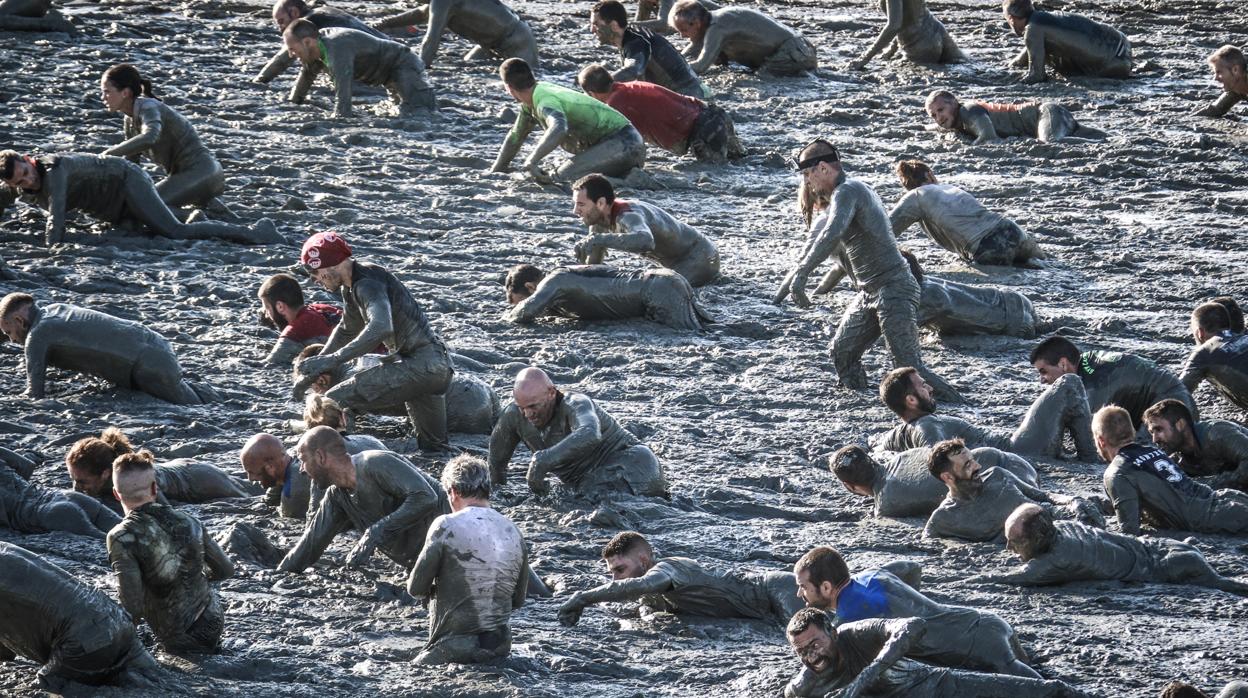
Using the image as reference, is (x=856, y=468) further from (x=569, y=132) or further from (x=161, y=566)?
(x=569, y=132)

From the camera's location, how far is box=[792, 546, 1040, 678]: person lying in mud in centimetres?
644

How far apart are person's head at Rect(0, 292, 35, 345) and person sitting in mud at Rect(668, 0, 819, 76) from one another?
748cm

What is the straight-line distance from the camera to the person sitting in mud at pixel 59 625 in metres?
6.39

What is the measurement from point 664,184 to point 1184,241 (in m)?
3.79

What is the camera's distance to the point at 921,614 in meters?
6.55

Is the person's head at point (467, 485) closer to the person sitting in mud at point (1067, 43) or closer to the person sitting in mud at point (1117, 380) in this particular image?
the person sitting in mud at point (1117, 380)

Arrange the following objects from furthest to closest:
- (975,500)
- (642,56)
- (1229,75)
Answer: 1. (642,56)
2. (1229,75)
3. (975,500)

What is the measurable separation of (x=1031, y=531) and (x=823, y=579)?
4.02ft

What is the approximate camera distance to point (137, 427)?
941cm

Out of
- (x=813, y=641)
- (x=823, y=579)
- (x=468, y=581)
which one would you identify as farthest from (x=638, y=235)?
(x=813, y=641)

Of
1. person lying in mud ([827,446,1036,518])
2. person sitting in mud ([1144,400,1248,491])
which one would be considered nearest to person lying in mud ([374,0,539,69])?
person lying in mud ([827,446,1036,518])

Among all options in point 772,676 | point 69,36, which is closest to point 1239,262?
point 772,676

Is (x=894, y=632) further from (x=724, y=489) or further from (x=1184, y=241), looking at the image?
(x=1184, y=241)

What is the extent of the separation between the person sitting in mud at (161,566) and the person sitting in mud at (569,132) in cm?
647
